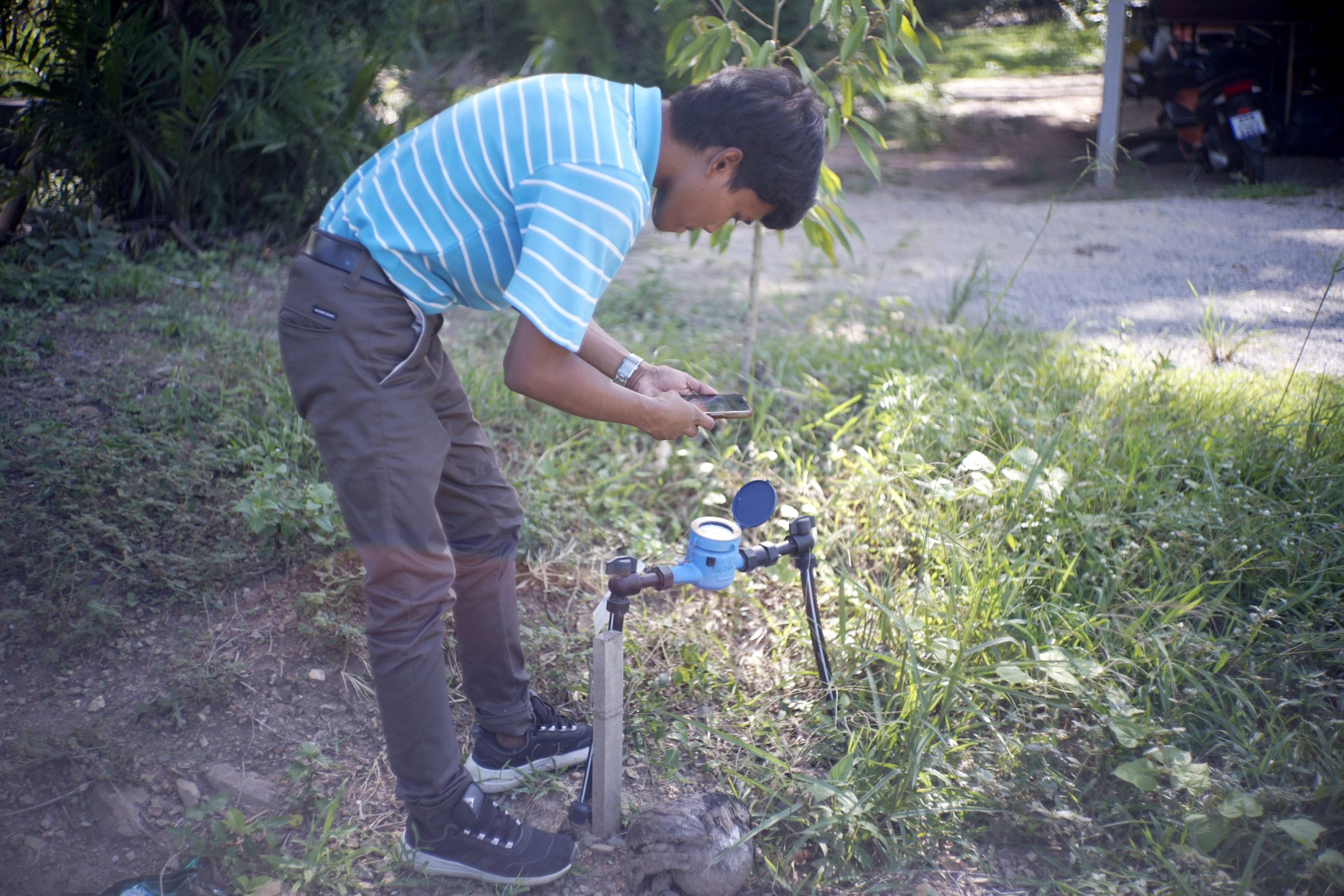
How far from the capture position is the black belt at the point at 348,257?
1.67m

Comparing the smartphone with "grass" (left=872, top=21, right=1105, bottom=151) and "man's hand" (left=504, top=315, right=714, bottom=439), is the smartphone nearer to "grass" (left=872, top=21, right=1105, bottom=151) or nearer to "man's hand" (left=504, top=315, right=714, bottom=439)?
"man's hand" (left=504, top=315, right=714, bottom=439)

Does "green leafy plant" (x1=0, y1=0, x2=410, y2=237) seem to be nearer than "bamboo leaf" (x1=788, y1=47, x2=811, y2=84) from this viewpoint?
No

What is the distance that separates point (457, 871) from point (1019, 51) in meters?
15.4

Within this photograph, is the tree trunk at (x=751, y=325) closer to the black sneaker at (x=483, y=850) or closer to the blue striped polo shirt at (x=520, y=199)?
the blue striped polo shirt at (x=520, y=199)

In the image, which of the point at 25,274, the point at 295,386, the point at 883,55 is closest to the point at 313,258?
the point at 295,386

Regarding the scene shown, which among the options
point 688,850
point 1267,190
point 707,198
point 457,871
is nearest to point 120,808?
point 457,871

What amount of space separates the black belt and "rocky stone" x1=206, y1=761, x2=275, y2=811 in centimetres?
124

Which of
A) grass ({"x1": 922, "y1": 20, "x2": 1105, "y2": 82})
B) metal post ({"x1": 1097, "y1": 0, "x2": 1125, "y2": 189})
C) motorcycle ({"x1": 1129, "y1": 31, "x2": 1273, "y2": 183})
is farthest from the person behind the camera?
grass ({"x1": 922, "y1": 20, "x2": 1105, "y2": 82})

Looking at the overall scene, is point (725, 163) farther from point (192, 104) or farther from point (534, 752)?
point (192, 104)

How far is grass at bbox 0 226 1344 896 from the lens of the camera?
2.03m

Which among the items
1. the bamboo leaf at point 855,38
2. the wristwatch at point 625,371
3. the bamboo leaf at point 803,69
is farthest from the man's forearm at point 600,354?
the bamboo leaf at point 855,38

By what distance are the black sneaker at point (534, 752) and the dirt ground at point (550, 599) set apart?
0.06 metres

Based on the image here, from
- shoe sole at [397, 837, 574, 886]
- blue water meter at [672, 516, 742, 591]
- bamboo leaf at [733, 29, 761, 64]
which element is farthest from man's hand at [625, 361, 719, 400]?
bamboo leaf at [733, 29, 761, 64]

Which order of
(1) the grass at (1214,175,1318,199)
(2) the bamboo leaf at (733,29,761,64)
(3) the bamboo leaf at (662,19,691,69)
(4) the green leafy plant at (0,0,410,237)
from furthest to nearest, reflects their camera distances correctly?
(1) the grass at (1214,175,1318,199) < (4) the green leafy plant at (0,0,410,237) < (3) the bamboo leaf at (662,19,691,69) < (2) the bamboo leaf at (733,29,761,64)
